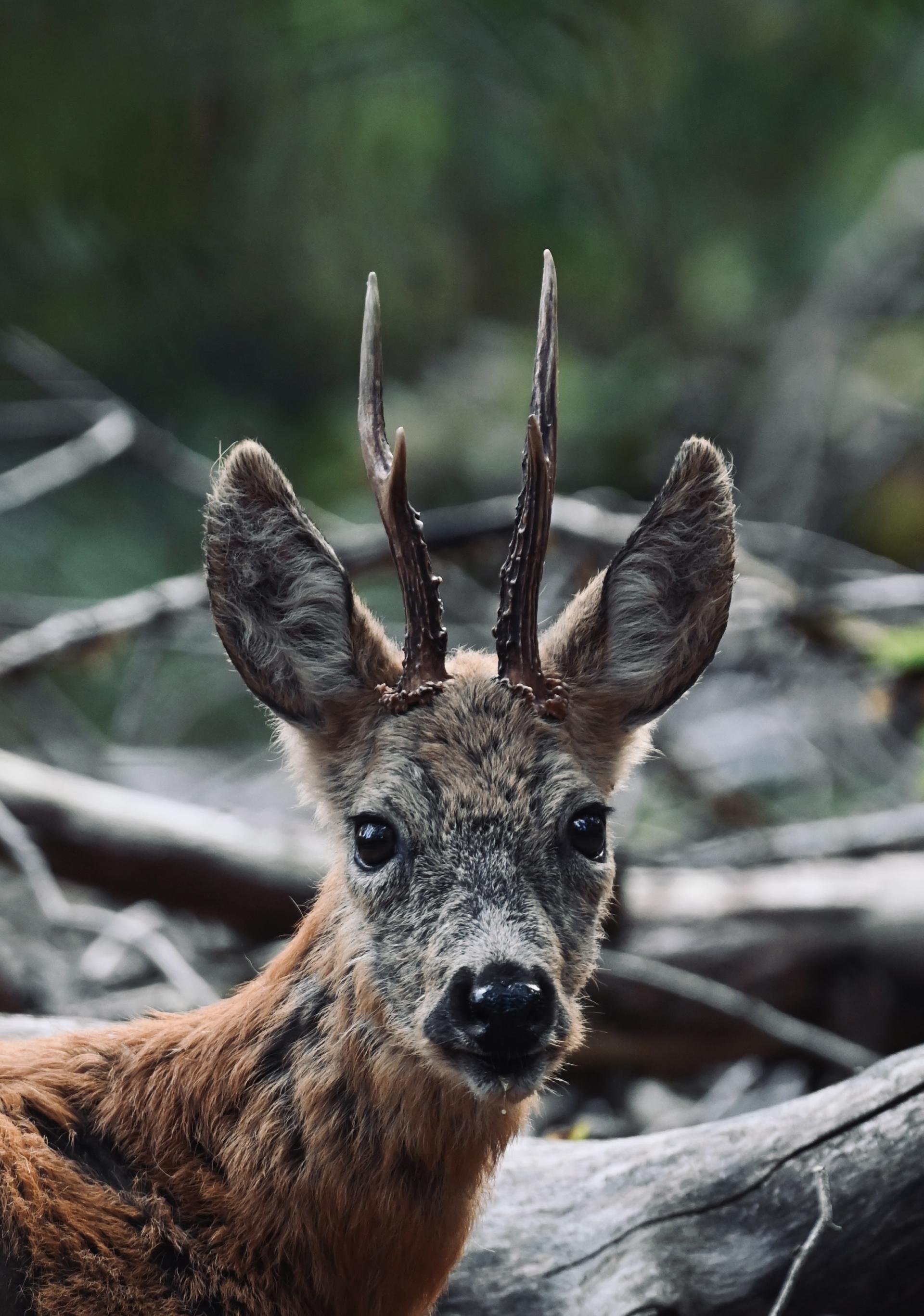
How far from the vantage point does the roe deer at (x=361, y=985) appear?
11.5ft

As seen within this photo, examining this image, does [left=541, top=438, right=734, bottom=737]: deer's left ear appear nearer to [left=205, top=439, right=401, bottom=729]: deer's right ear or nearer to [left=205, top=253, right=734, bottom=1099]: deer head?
[left=205, top=253, right=734, bottom=1099]: deer head

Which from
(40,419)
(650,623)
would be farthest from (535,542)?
(40,419)

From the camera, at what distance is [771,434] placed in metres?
9.73

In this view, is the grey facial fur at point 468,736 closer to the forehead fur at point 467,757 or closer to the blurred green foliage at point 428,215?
the forehead fur at point 467,757

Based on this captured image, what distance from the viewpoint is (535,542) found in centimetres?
358

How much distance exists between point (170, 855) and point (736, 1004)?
2533 millimetres

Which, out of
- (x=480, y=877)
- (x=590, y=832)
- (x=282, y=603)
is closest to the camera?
(x=480, y=877)

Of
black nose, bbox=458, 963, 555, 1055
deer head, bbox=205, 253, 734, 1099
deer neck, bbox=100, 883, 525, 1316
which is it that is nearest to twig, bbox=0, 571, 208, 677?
deer head, bbox=205, 253, 734, 1099

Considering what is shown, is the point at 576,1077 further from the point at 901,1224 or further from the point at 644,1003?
the point at 901,1224

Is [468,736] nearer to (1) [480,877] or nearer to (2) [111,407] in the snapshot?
(1) [480,877]

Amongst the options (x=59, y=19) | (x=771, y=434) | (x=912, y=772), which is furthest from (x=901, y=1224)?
(x=59, y=19)

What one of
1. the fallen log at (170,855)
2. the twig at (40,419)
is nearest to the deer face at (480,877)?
the fallen log at (170,855)

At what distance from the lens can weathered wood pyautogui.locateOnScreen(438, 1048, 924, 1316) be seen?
352 cm

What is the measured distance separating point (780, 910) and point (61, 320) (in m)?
7.67
